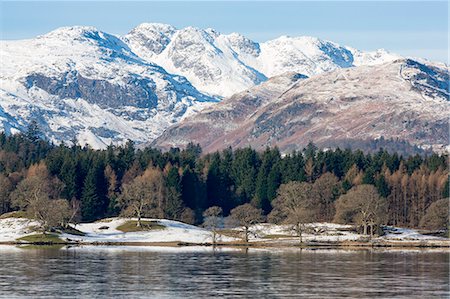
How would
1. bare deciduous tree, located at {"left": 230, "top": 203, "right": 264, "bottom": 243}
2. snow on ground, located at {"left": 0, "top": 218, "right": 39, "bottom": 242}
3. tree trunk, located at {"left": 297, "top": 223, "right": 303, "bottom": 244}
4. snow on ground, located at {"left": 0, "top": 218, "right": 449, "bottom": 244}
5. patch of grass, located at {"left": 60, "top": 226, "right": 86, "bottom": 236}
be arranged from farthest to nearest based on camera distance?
bare deciduous tree, located at {"left": 230, "top": 203, "right": 264, "bottom": 243}
patch of grass, located at {"left": 60, "top": 226, "right": 86, "bottom": 236}
snow on ground, located at {"left": 0, "top": 218, "right": 449, "bottom": 244}
tree trunk, located at {"left": 297, "top": 223, "right": 303, "bottom": 244}
snow on ground, located at {"left": 0, "top": 218, "right": 39, "bottom": 242}

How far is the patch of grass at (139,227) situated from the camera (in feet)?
620

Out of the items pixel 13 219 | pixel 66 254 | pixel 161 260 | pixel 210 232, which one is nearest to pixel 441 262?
pixel 161 260

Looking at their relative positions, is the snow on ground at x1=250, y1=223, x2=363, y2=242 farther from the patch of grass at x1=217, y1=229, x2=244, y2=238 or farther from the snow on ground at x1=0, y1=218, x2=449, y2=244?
the patch of grass at x1=217, y1=229, x2=244, y2=238

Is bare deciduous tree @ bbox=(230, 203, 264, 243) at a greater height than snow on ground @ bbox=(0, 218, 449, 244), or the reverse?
bare deciduous tree @ bbox=(230, 203, 264, 243)

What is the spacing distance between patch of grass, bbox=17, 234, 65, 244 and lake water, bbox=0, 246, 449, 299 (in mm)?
16323

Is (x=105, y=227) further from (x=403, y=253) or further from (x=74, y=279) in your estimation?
(x=74, y=279)

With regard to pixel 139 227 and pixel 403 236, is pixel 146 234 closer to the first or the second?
pixel 139 227

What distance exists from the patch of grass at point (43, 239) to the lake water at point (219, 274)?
643 inches

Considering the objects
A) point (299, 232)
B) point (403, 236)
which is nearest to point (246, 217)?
point (299, 232)

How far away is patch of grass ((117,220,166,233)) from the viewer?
7436 inches

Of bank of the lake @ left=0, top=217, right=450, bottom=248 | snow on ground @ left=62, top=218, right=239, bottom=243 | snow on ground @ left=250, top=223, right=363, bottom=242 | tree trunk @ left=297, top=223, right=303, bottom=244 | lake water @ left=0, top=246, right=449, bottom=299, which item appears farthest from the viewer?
snow on ground @ left=250, top=223, right=363, bottom=242

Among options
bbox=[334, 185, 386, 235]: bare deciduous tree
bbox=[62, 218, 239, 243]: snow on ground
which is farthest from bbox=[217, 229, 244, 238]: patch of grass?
bbox=[334, 185, 386, 235]: bare deciduous tree

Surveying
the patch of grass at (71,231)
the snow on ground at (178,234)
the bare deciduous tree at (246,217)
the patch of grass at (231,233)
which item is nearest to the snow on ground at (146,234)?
the snow on ground at (178,234)

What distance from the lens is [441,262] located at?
132 metres
